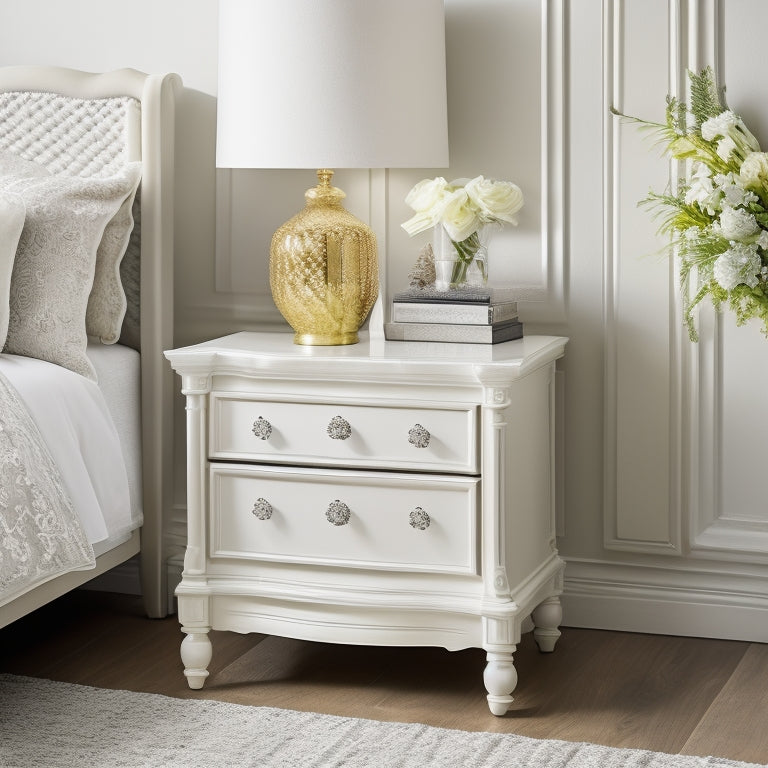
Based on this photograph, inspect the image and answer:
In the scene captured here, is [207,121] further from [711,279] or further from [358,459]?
[711,279]

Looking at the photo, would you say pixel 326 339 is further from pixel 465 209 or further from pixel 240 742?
pixel 240 742

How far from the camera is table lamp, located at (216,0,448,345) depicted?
2189 millimetres

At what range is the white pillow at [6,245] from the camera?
2.22m

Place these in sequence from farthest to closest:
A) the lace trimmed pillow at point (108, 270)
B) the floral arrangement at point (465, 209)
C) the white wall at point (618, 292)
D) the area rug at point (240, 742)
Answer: the lace trimmed pillow at point (108, 270) < the white wall at point (618, 292) < the floral arrangement at point (465, 209) < the area rug at point (240, 742)

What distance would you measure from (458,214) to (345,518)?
2.06 feet

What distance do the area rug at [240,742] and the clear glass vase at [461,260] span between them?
85 centimetres

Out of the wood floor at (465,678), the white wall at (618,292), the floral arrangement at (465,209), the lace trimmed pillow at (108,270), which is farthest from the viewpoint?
the lace trimmed pillow at (108,270)

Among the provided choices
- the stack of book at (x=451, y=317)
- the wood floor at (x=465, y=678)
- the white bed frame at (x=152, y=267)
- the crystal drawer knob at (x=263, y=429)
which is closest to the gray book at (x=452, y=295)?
the stack of book at (x=451, y=317)

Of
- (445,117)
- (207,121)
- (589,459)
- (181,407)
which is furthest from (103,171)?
(589,459)

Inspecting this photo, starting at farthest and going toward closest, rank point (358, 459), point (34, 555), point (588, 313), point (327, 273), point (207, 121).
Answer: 1. point (207, 121)
2. point (588, 313)
3. point (327, 273)
4. point (358, 459)
5. point (34, 555)

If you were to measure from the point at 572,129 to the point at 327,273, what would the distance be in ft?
2.01

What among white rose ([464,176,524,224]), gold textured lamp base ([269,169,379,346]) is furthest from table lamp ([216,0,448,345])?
white rose ([464,176,524,224])

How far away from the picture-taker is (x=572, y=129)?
2422 millimetres

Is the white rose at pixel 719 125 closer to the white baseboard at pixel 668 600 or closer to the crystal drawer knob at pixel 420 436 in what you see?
the crystal drawer knob at pixel 420 436
